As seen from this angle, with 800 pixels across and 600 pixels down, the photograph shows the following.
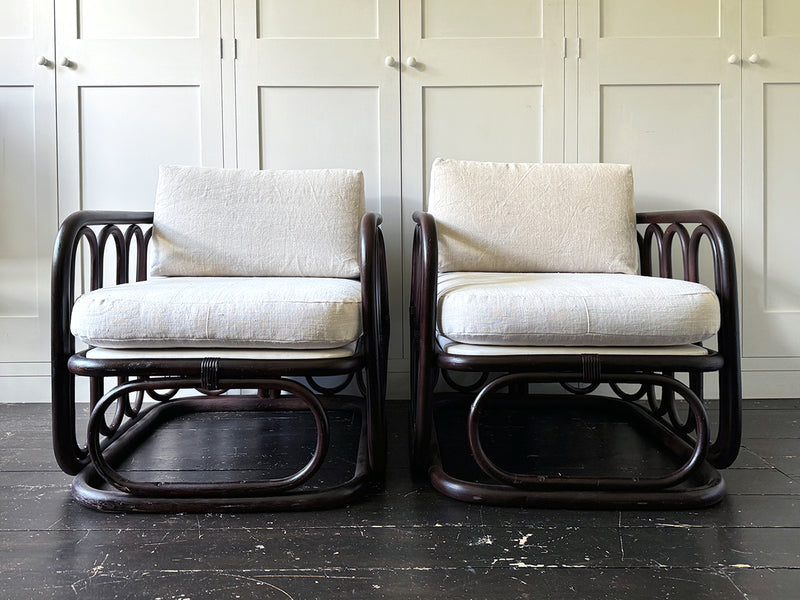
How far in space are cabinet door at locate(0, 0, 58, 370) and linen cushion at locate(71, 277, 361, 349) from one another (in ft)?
3.17

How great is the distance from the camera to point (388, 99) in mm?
1902

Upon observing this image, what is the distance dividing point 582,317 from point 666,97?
45.2 inches

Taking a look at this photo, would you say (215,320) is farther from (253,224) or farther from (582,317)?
(582,317)

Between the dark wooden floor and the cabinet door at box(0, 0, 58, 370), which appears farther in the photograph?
the cabinet door at box(0, 0, 58, 370)

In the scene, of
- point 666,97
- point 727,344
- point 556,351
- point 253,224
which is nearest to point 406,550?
point 556,351

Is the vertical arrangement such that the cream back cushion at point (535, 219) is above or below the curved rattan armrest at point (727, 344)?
above

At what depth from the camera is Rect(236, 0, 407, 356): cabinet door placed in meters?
1.89

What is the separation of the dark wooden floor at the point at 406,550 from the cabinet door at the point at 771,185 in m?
0.83

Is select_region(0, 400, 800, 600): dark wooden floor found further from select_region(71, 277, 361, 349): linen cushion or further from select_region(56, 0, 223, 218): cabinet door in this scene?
select_region(56, 0, 223, 218): cabinet door

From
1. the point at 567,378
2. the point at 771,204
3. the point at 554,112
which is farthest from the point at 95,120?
the point at 771,204

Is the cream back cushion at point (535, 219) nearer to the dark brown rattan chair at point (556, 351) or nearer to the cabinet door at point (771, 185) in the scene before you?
the dark brown rattan chair at point (556, 351)

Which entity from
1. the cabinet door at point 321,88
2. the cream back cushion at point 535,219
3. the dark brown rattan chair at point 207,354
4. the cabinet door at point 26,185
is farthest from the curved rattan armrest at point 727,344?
the cabinet door at point 26,185

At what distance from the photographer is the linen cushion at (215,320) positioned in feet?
3.60

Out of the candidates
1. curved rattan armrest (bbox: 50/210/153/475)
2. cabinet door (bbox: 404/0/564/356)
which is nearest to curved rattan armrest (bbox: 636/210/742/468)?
cabinet door (bbox: 404/0/564/356)
